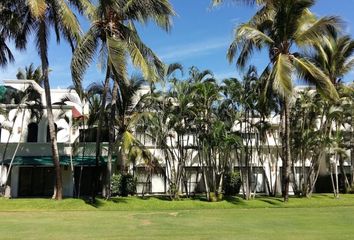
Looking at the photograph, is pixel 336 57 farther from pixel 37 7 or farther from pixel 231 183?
pixel 37 7

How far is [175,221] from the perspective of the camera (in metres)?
17.7

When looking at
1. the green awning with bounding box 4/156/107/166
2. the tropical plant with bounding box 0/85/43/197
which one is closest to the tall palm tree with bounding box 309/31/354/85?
the green awning with bounding box 4/156/107/166

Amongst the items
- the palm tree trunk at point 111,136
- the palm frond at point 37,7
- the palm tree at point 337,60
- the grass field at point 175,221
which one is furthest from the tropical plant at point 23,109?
the palm tree at point 337,60

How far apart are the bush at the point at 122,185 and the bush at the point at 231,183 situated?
5835 millimetres

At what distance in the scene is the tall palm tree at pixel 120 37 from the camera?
2294 cm

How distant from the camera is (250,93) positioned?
28.4 metres

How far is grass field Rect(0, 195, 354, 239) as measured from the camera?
13727 millimetres

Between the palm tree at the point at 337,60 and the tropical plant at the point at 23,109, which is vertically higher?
the palm tree at the point at 337,60

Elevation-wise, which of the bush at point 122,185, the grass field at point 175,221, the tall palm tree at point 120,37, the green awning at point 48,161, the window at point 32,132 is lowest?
the grass field at point 175,221

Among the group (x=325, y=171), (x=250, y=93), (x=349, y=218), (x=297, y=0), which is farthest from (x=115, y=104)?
(x=325, y=171)

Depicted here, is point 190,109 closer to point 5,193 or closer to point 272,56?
point 272,56

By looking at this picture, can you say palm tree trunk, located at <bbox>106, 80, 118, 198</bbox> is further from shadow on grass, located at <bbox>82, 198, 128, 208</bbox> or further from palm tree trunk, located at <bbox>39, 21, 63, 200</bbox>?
palm tree trunk, located at <bbox>39, 21, 63, 200</bbox>

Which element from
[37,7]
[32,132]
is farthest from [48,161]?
[37,7]

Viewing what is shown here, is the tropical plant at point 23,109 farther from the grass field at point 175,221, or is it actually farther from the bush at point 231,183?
the bush at point 231,183
